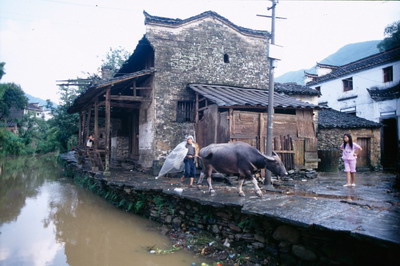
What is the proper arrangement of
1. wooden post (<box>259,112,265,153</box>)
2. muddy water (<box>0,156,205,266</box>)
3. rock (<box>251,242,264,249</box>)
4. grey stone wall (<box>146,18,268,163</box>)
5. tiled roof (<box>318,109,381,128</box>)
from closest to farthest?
rock (<box>251,242,264,249</box>) → muddy water (<box>0,156,205,266</box>) → wooden post (<box>259,112,265,153</box>) → grey stone wall (<box>146,18,268,163</box>) → tiled roof (<box>318,109,381,128</box>)

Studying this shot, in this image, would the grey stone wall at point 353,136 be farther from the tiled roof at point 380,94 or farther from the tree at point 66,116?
the tree at point 66,116

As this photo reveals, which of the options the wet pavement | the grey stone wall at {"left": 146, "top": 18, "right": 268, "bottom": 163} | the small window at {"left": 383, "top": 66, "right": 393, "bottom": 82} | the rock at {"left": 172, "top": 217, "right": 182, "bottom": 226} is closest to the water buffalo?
the wet pavement

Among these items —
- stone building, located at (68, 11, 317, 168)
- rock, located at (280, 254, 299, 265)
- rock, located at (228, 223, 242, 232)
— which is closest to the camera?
rock, located at (280, 254, 299, 265)

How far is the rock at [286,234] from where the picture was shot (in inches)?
165

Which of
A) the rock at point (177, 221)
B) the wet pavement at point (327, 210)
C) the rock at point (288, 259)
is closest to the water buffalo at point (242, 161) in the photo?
the wet pavement at point (327, 210)

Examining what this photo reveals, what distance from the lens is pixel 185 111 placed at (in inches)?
451

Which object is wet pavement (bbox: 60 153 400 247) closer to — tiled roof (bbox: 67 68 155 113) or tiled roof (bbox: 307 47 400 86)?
tiled roof (bbox: 67 68 155 113)

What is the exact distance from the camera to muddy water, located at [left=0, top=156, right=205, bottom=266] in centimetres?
539

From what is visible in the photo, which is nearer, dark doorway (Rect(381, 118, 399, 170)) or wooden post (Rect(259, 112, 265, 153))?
wooden post (Rect(259, 112, 265, 153))

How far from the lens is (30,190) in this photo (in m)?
12.8

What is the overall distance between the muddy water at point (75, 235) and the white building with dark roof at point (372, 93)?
15.2m

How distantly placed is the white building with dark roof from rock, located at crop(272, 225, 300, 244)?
14.2m

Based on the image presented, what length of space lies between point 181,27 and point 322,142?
9.62 m

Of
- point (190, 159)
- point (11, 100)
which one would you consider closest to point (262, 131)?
point (190, 159)
